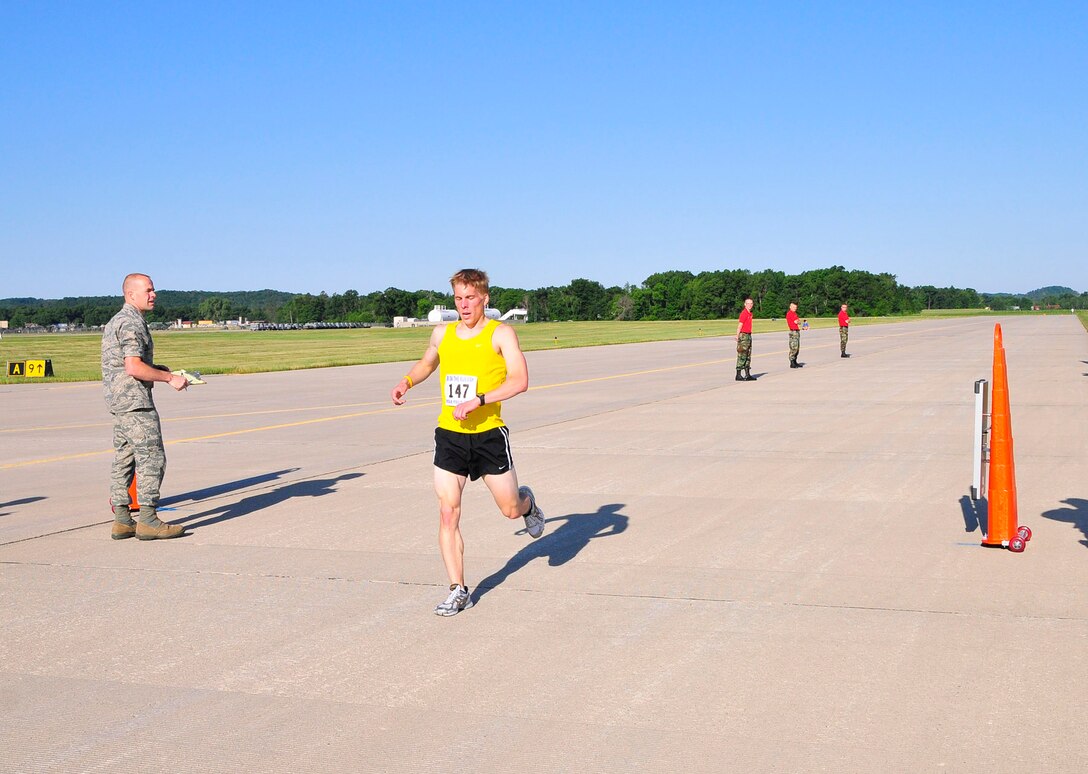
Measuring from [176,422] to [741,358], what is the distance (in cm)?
1294

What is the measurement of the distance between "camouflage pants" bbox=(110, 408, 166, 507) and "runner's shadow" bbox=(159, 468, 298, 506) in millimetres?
1393

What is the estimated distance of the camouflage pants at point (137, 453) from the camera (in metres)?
8.30

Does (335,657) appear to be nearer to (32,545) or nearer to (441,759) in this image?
(441,759)

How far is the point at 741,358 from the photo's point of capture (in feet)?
82.5

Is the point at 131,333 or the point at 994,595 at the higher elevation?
the point at 131,333

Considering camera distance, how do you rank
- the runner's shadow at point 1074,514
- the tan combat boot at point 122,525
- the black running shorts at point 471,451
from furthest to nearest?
the runner's shadow at point 1074,514 < the tan combat boot at point 122,525 < the black running shorts at point 471,451

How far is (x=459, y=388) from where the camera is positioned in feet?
20.2

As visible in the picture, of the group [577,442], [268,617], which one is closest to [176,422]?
[577,442]

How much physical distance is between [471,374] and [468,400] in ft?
0.58

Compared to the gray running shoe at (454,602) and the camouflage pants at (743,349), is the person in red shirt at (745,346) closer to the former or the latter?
the camouflage pants at (743,349)

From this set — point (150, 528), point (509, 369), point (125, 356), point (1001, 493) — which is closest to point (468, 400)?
point (509, 369)

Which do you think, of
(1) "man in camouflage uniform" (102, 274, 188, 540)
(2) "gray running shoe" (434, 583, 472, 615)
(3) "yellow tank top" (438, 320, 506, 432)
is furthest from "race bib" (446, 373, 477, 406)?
(1) "man in camouflage uniform" (102, 274, 188, 540)

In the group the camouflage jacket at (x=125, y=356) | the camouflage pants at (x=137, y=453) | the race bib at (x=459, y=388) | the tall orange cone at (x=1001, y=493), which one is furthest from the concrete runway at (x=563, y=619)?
the race bib at (x=459, y=388)

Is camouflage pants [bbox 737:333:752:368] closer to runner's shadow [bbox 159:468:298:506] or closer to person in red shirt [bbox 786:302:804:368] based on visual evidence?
person in red shirt [bbox 786:302:804:368]
